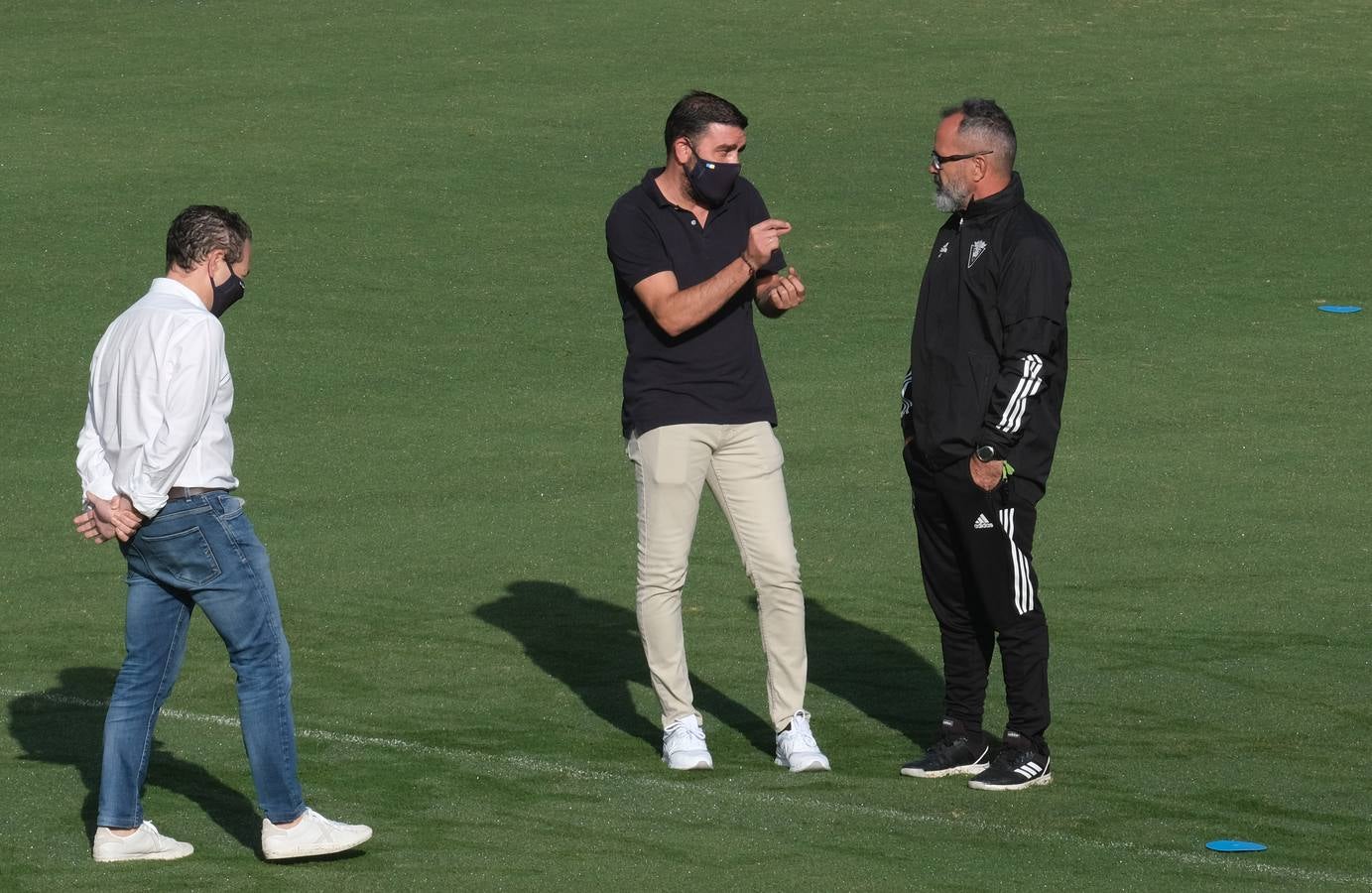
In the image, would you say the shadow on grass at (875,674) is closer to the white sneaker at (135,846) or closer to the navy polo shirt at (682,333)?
the navy polo shirt at (682,333)

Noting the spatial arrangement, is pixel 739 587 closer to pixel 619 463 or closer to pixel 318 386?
pixel 619 463

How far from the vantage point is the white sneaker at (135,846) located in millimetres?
6355

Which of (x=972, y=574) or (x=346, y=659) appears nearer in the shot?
(x=972, y=574)

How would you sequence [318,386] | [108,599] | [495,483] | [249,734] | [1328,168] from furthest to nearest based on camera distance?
[1328,168]
[318,386]
[495,483]
[108,599]
[249,734]

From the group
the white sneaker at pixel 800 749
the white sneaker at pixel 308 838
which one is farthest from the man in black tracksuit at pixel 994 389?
the white sneaker at pixel 308 838

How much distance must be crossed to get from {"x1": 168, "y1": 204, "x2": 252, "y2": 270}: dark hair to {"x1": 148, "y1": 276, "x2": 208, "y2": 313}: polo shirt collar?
0.05 metres

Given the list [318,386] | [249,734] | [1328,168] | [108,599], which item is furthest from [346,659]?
[1328,168]

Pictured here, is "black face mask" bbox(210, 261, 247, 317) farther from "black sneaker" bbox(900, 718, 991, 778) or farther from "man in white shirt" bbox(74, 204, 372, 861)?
"black sneaker" bbox(900, 718, 991, 778)

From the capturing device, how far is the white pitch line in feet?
20.8

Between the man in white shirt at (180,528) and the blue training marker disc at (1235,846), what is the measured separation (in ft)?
7.99

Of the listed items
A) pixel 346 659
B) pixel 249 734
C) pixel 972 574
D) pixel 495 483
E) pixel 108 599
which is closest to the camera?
pixel 249 734

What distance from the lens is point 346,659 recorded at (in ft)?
29.8

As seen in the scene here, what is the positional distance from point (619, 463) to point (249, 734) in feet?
22.5

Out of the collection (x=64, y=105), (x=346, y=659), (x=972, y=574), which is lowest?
(x=346, y=659)
